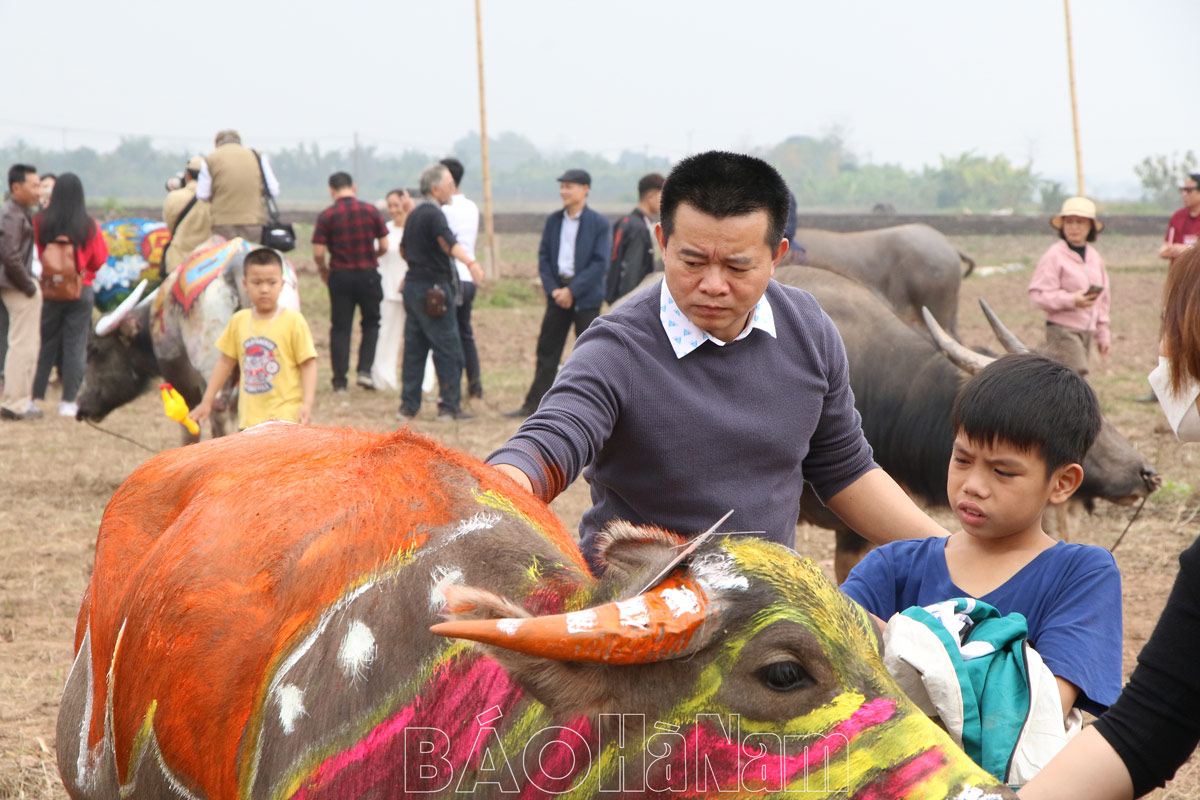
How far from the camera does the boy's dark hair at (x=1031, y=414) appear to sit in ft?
7.47

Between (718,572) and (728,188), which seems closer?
(718,572)

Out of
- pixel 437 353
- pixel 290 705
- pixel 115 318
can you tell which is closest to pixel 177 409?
pixel 115 318

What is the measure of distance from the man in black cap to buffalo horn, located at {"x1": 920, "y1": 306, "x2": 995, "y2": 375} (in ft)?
15.6

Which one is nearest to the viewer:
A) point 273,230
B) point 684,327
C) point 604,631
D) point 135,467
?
point 604,631

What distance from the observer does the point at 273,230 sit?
31.3ft

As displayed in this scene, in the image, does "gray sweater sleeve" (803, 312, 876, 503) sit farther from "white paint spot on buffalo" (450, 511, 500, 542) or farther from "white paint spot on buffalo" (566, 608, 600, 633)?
"white paint spot on buffalo" (566, 608, 600, 633)

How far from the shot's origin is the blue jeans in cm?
1016

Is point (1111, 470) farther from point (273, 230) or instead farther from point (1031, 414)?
point (273, 230)

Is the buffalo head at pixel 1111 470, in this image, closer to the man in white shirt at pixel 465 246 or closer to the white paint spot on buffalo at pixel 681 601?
the white paint spot on buffalo at pixel 681 601

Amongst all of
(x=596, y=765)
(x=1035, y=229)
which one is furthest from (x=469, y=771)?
(x=1035, y=229)

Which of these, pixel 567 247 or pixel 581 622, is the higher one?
pixel 567 247

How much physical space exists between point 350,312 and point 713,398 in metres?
9.33

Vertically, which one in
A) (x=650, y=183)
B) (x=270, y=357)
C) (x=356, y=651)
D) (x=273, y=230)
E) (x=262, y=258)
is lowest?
(x=356, y=651)

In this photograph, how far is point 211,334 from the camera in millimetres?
7590
